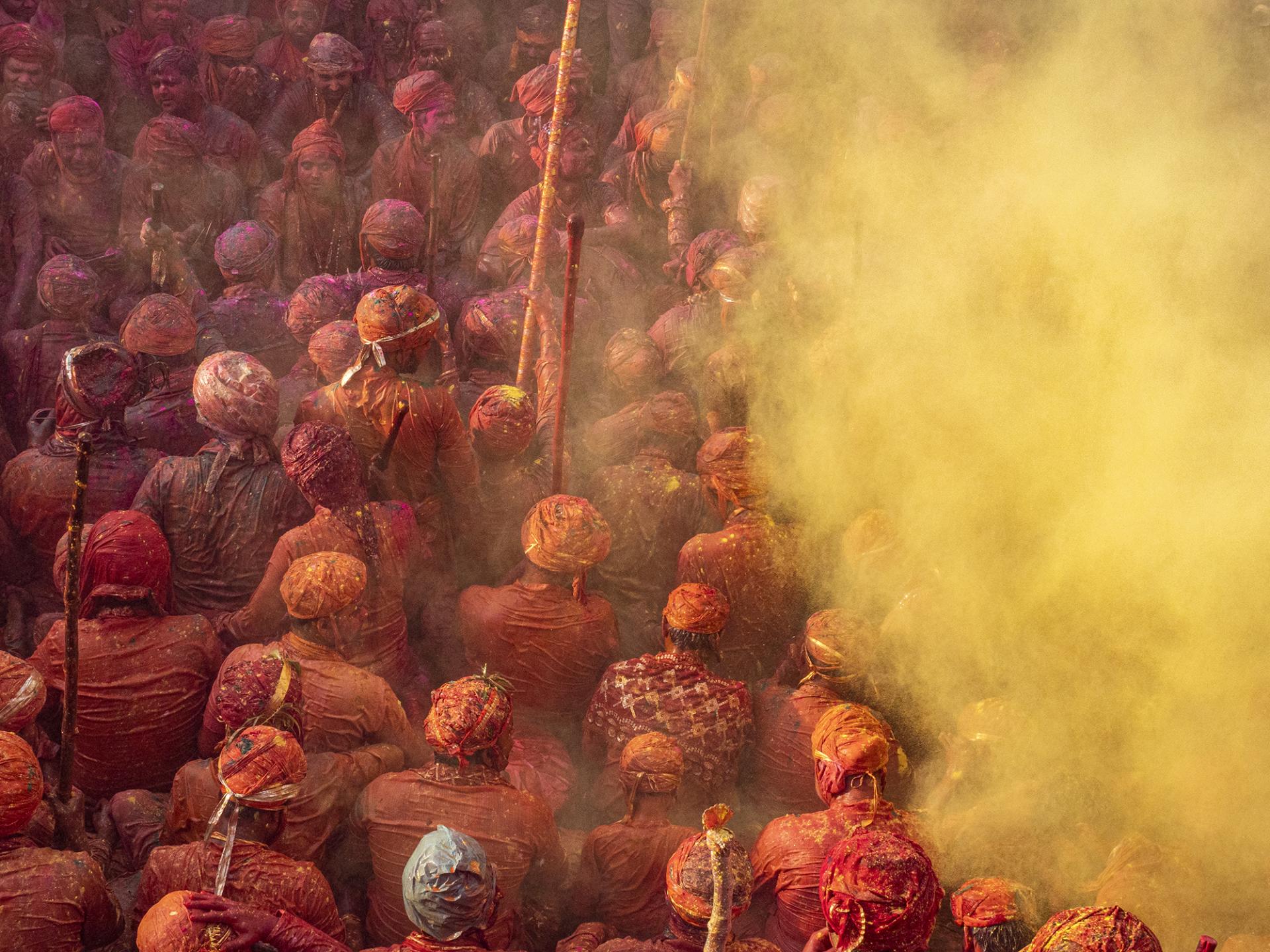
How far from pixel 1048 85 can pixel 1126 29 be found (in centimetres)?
50

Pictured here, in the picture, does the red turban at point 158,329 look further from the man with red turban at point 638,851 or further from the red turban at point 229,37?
the red turban at point 229,37

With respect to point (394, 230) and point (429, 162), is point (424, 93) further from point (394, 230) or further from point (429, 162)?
point (394, 230)

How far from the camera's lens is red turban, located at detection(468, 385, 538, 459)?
5.79 metres

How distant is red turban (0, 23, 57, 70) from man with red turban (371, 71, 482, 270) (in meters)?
2.16

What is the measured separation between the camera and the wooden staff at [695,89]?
838 centimetres

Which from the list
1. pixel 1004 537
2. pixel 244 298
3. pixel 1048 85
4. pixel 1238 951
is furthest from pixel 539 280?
pixel 1238 951

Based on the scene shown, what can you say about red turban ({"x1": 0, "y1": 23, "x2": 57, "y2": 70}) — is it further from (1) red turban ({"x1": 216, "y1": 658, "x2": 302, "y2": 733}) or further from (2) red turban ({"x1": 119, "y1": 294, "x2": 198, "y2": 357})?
(1) red turban ({"x1": 216, "y1": 658, "x2": 302, "y2": 733})

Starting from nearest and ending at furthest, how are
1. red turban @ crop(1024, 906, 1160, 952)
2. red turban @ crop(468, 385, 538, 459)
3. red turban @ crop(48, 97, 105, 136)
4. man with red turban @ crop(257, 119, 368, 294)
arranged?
1. red turban @ crop(1024, 906, 1160, 952)
2. red turban @ crop(468, 385, 538, 459)
3. red turban @ crop(48, 97, 105, 136)
4. man with red turban @ crop(257, 119, 368, 294)

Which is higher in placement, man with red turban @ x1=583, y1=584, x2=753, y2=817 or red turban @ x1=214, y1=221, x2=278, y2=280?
red turban @ x1=214, y1=221, x2=278, y2=280

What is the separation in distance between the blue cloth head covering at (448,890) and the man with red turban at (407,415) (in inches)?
92.4

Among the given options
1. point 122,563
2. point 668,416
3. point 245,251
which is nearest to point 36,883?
point 122,563

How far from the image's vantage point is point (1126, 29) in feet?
23.8

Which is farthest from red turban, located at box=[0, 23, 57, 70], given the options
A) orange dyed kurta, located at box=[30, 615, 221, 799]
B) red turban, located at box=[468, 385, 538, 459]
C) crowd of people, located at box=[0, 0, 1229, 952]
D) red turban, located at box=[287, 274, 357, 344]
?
orange dyed kurta, located at box=[30, 615, 221, 799]

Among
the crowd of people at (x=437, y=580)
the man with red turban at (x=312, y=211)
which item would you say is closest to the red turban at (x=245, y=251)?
the crowd of people at (x=437, y=580)
